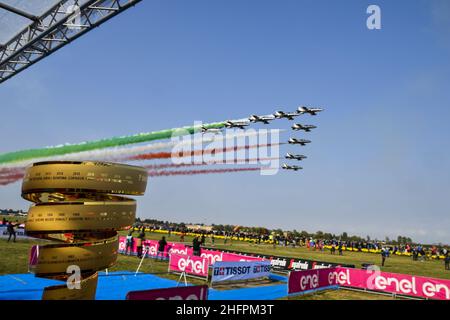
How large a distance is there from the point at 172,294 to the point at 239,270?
1131 cm

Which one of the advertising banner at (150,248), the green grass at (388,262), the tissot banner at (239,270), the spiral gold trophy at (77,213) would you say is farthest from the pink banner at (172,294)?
the green grass at (388,262)

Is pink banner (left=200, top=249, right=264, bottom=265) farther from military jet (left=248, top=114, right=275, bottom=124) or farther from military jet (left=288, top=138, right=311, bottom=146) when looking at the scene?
military jet (left=288, top=138, right=311, bottom=146)

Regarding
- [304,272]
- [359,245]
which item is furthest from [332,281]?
[359,245]

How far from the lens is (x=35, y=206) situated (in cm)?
934

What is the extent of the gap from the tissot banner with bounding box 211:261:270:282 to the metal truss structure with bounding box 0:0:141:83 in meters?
14.1

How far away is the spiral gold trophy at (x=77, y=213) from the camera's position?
30.1 feet

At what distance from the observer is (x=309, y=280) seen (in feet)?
63.6

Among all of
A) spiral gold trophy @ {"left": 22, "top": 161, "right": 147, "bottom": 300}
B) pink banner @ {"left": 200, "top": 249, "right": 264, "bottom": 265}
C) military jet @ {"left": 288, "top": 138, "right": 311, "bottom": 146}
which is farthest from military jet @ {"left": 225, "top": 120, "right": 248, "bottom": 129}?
spiral gold trophy @ {"left": 22, "top": 161, "right": 147, "bottom": 300}

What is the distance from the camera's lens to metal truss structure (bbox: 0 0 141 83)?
17.2 metres

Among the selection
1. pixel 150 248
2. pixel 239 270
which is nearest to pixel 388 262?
pixel 150 248

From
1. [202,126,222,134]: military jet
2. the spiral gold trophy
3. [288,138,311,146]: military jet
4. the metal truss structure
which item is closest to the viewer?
the spiral gold trophy

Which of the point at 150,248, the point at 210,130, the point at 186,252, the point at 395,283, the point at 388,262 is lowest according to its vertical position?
the point at 388,262

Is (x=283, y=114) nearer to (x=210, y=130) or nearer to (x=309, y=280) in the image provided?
(x=210, y=130)
